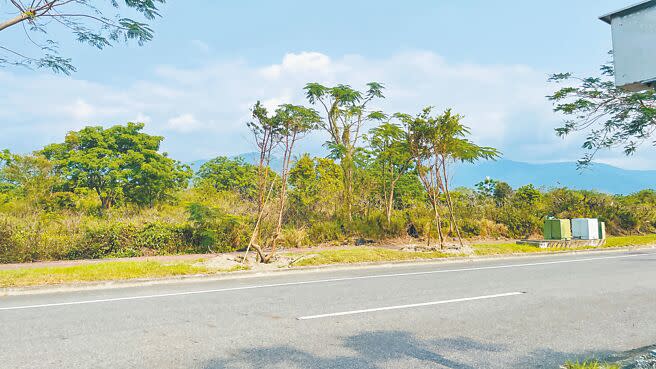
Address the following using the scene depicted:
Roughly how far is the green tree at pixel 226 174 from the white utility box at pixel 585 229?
29479 millimetres

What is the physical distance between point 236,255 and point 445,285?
7.37m

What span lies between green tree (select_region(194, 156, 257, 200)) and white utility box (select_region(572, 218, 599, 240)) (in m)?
29.5

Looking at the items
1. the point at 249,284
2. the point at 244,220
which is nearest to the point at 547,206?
the point at 244,220

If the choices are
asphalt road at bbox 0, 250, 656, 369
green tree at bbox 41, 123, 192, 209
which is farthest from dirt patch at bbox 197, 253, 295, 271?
green tree at bbox 41, 123, 192, 209

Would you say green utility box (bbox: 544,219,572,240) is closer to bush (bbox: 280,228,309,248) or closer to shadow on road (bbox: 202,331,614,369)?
bush (bbox: 280,228,309,248)

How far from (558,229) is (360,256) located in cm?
Answer: 1060

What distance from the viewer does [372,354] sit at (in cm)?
485

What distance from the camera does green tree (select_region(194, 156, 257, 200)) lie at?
4447 cm

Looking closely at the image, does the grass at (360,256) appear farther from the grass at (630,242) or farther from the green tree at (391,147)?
the grass at (630,242)

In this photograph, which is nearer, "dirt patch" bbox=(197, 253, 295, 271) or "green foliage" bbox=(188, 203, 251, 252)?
"dirt patch" bbox=(197, 253, 295, 271)

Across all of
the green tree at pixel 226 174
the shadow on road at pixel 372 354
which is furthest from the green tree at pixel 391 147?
the green tree at pixel 226 174

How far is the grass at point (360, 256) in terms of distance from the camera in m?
13.7

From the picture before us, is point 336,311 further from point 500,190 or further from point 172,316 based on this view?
point 500,190

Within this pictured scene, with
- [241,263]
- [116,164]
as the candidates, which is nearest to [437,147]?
[241,263]
